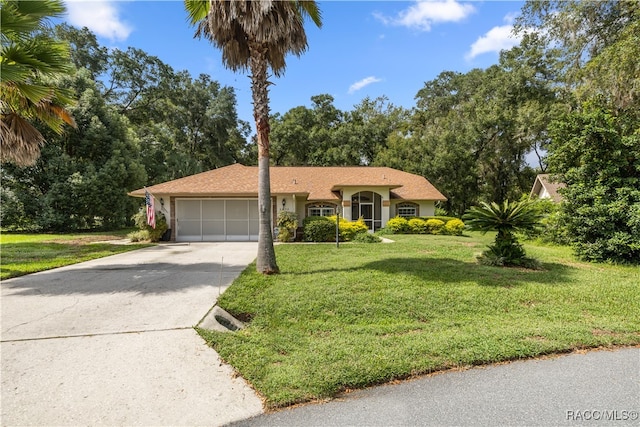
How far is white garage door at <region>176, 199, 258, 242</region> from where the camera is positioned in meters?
18.2

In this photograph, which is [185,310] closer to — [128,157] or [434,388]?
[434,388]

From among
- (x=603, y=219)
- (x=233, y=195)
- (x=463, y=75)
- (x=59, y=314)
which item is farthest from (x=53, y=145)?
(x=463, y=75)

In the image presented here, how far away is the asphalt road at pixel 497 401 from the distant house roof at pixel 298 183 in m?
14.2

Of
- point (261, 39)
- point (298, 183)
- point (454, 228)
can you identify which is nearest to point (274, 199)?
point (298, 183)

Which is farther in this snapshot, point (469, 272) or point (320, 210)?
point (320, 210)

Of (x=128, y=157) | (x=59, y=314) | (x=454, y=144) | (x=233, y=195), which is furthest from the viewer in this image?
(x=454, y=144)

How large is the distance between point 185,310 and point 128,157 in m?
22.2

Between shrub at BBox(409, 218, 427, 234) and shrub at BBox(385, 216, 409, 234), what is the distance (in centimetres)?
26

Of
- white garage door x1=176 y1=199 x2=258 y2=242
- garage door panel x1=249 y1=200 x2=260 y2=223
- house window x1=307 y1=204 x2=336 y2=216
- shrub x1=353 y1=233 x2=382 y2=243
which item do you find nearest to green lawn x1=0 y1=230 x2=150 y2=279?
white garage door x1=176 y1=199 x2=258 y2=242

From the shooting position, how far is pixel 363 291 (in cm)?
687

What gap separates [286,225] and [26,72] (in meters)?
11.3

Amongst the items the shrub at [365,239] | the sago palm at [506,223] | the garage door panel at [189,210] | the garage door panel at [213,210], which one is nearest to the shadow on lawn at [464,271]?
the sago palm at [506,223]

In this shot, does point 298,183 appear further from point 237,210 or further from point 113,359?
point 113,359
